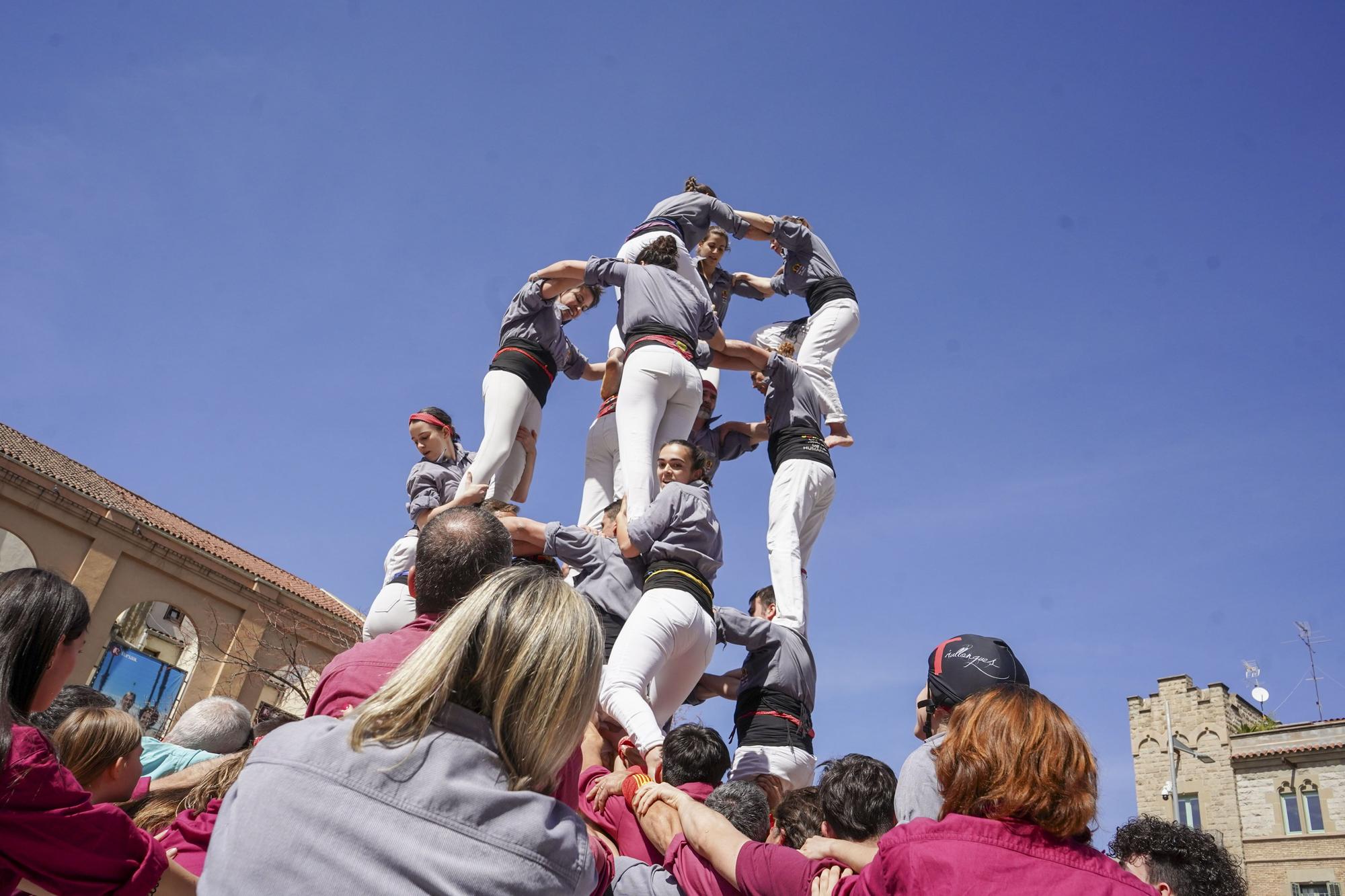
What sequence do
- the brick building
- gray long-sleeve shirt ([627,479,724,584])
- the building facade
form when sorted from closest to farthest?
gray long-sleeve shirt ([627,479,724,584]) → the building facade → the brick building

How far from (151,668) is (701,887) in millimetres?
29042

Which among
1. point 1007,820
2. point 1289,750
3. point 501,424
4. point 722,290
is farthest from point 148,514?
point 1289,750

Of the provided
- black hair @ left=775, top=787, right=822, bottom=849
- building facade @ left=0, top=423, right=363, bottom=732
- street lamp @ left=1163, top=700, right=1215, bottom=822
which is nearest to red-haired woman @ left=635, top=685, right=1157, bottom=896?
black hair @ left=775, top=787, right=822, bottom=849

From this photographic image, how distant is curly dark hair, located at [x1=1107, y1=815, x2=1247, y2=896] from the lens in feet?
11.9

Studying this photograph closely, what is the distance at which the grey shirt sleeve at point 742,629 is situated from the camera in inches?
252

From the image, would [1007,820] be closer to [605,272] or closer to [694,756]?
[694,756]

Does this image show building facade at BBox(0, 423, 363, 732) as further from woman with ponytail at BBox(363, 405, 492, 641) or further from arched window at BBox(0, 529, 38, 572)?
woman with ponytail at BBox(363, 405, 492, 641)

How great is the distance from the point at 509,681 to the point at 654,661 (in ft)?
10.3

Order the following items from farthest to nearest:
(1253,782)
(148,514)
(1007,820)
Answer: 1. (1253,782)
2. (148,514)
3. (1007,820)

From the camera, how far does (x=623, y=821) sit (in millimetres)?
3768

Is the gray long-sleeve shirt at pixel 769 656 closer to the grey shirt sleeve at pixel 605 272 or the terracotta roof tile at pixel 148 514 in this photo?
the grey shirt sleeve at pixel 605 272

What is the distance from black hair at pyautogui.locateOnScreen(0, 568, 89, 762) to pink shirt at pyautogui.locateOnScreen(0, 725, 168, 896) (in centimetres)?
29

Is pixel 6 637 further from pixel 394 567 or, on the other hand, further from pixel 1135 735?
pixel 1135 735

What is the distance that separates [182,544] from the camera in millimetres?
29312
